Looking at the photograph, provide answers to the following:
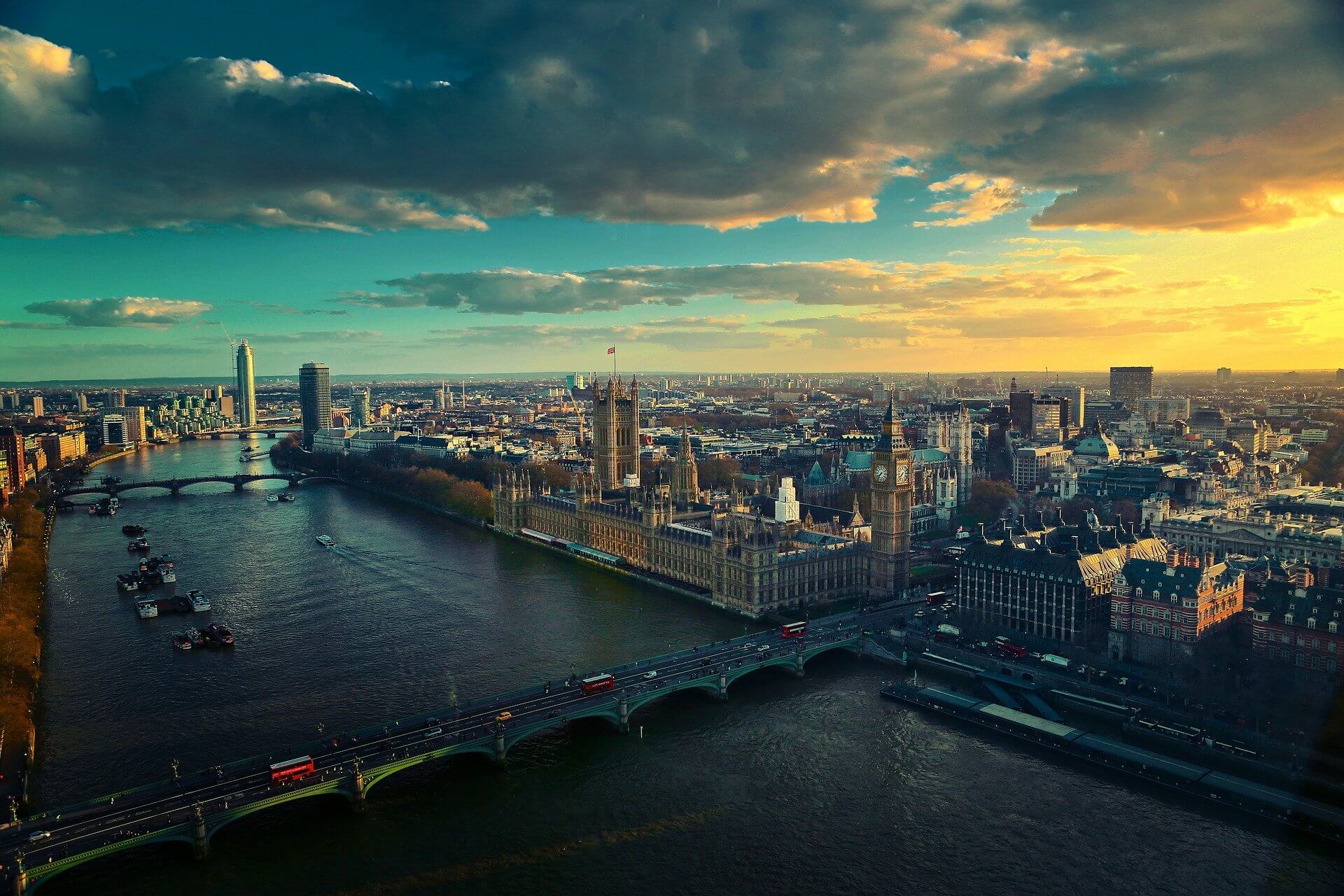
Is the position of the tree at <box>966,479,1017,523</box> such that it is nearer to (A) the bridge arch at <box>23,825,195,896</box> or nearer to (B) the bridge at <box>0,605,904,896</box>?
(B) the bridge at <box>0,605,904,896</box>

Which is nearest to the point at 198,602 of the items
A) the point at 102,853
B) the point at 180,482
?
the point at 102,853

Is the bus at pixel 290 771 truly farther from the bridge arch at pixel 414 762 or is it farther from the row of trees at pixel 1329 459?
the row of trees at pixel 1329 459

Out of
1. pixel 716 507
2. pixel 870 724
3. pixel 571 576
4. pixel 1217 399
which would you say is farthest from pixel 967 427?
pixel 1217 399

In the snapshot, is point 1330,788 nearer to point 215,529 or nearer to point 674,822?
point 674,822

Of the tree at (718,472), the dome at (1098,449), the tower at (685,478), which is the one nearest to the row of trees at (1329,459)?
the dome at (1098,449)

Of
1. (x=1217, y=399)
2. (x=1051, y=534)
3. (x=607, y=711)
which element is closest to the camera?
(x=607, y=711)

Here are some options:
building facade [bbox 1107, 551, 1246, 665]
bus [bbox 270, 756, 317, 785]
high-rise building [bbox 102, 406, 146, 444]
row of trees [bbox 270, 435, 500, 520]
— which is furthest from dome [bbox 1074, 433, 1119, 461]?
high-rise building [bbox 102, 406, 146, 444]
